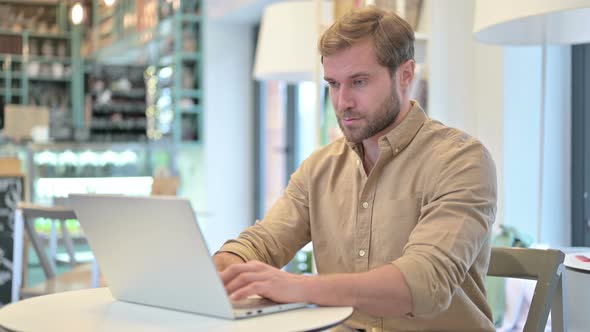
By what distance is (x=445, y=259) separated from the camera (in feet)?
4.42

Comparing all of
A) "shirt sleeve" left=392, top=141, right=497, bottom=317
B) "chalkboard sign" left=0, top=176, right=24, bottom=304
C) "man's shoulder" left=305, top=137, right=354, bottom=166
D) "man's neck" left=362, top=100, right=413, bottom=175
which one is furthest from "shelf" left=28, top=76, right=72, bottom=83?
"shirt sleeve" left=392, top=141, right=497, bottom=317

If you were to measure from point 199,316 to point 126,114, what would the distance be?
899 cm

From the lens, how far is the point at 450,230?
1.38 metres

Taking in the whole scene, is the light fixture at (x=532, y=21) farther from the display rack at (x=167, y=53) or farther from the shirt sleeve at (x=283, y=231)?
the display rack at (x=167, y=53)

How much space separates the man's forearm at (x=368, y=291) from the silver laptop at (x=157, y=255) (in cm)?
4

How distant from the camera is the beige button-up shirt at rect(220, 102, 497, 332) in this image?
1.37m

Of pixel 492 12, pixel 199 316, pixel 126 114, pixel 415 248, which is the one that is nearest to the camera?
pixel 199 316

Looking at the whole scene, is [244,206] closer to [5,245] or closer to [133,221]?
[5,245]

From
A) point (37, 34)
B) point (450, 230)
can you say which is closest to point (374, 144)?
point (450, 230)

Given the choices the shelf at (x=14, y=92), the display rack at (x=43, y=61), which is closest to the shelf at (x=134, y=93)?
the display rack at (x=43, y=61)

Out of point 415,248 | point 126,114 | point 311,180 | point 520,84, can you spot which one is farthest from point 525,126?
point 126,114

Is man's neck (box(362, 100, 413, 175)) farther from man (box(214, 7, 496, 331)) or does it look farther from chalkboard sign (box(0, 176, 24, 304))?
chalkboard sign (box(0, 176, 24, 304))

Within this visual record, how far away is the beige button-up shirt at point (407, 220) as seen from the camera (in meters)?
1.37

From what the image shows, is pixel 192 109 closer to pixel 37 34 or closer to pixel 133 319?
pixel 37 34
